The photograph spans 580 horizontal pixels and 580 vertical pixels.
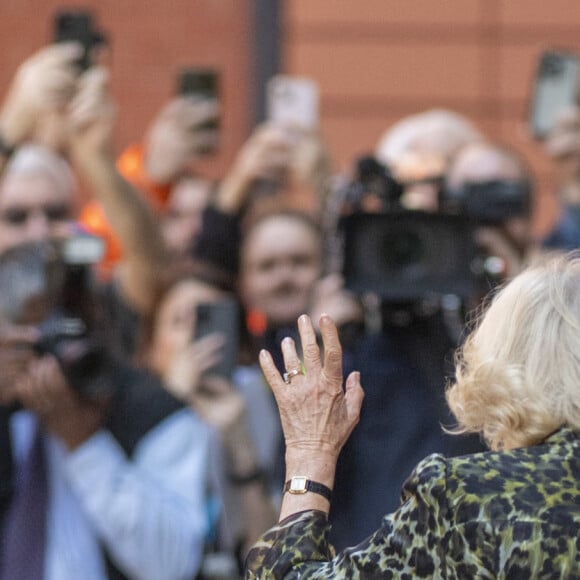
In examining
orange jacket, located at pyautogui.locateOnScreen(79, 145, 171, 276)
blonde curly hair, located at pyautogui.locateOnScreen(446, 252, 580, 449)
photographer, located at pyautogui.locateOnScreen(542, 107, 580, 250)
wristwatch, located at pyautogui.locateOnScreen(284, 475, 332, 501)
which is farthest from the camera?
orange jacket, located at pyautogui.locateOnScreen(79, 145, 171, 276)

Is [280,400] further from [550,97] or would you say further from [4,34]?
[4,34]

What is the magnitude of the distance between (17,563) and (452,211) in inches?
48.3

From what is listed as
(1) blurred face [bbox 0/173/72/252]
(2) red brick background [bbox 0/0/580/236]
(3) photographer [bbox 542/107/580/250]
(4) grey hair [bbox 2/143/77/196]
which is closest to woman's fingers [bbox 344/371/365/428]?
(1) blurred face [bbox 0/173/72/252]

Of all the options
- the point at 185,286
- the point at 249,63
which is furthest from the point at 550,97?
the point at 249,63

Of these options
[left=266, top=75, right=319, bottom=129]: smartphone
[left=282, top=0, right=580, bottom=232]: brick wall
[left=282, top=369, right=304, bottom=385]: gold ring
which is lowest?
[left=282, top=0, right=580, bottom=232]: brick wall

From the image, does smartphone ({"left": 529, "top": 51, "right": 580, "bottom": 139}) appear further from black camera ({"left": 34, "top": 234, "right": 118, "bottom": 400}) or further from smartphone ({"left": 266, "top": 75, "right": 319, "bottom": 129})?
black camera ({"left": 34, "top": 234, "right": 118, "bottom": 400})

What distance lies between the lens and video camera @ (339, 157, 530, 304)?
3336 millimetres

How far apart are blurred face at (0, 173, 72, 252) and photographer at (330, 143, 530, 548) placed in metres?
0.87

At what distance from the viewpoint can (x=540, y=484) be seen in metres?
1.95

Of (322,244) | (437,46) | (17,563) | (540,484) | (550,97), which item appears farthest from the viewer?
(437,46)

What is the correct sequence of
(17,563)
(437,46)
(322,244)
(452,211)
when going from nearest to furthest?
(17,563) < (452,211) < (322,244) < (437,46)

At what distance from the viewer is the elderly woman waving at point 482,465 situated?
192cm

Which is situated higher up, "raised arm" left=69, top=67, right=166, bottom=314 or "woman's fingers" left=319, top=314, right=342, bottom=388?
"woman's fingers" left=319, top=314, right=342, bottom=388

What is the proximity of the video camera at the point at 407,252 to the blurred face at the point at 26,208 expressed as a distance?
867 mm
